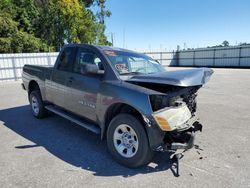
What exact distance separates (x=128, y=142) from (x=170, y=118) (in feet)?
2.76

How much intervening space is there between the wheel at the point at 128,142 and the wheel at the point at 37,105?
297cm

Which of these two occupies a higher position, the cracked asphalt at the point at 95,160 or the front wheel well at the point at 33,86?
the front wheel well at the point at 33,86

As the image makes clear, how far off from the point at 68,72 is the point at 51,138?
1.46 metres

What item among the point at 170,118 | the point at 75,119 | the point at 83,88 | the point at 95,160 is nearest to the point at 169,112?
the point at 170,118

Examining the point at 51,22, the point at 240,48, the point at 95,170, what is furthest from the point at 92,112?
the point at 240,48

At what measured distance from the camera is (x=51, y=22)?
25.0 meters

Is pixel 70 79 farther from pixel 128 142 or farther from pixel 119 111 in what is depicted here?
pixel 128 142

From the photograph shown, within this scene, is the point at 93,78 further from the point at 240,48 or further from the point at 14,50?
the point at 240,48

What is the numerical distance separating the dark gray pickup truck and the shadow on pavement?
22 cm

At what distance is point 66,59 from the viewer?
4852 millimetres

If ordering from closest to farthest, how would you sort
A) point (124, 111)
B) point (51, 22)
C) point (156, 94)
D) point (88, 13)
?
point (156, 94), point (124, 111), point (51, 22), point (88, 13)

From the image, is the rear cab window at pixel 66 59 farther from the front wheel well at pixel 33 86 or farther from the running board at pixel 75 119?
the front wheel well at pixel 33 86

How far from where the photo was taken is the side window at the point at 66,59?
472 cm

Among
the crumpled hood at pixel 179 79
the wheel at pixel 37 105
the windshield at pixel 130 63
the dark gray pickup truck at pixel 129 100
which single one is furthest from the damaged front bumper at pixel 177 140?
the wheel at pixel 37 105
